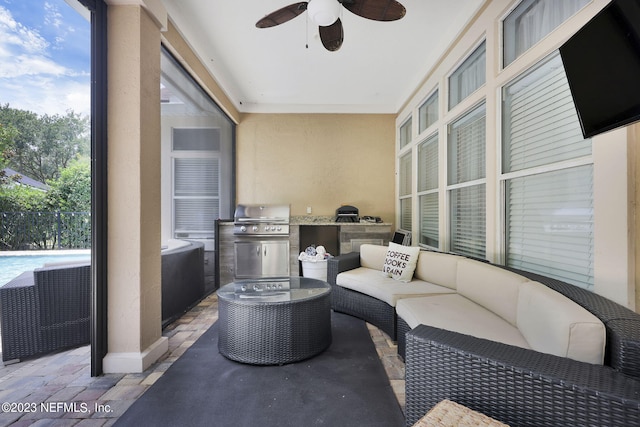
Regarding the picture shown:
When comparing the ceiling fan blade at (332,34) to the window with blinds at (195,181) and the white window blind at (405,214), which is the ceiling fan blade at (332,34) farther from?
the white window blind at (405,214)

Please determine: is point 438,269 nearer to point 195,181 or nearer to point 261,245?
point 261,245

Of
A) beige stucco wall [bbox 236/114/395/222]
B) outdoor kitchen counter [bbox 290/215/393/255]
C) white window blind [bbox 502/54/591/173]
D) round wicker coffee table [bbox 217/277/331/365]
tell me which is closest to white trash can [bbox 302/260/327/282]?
outdoor kitchen counter [bbox 290/215/393/255]

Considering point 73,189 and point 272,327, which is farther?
point 272,327

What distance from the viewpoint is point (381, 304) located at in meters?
2.48

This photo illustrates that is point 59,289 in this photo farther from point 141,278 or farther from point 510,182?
point 510,182

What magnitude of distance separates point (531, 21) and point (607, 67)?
45.7 inches

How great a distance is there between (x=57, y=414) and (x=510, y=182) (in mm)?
3389

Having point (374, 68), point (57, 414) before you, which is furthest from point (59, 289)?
point (374, 68)

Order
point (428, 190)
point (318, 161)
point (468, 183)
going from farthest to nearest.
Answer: point (318, 161)
point (428, 190)
point (468, 183)

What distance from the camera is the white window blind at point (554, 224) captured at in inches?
60.5

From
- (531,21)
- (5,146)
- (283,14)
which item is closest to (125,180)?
(5,146)

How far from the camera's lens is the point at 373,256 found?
10.6ft

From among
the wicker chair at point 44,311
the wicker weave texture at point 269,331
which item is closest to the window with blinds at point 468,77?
the wicker weave texture at point 269,331

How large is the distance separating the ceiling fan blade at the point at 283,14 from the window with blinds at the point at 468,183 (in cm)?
180
